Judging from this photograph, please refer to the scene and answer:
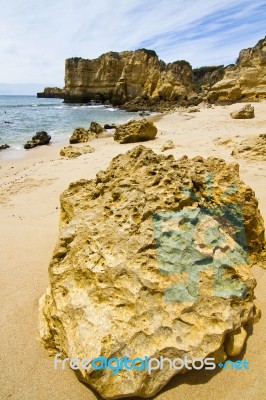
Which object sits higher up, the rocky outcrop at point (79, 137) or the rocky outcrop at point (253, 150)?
the rocky outcrop at point (253, 150)

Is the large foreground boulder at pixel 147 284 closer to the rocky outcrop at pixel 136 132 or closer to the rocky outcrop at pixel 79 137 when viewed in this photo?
the rocky outcrop at pixel 136 132

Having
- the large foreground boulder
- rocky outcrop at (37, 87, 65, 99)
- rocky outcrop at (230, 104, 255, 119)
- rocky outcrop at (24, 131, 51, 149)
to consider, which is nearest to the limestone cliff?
rocky outcrop at (230, 104, 255, 119)

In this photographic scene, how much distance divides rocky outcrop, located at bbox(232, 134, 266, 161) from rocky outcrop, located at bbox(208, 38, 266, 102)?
24033mm

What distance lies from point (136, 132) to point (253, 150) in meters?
5.43

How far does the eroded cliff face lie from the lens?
4294 cm

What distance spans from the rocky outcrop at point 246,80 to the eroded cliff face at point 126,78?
31.4 ft

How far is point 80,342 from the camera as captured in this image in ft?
5.74

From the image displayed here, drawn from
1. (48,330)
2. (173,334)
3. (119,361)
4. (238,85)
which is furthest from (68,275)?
(238,85)

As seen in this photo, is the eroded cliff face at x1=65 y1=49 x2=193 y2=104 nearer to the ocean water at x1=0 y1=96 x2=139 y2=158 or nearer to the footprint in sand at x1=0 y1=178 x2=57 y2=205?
the ocean water at x1=0 y1=96 x2=139 y2=158

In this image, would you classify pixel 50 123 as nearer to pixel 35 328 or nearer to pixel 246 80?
pixel 246 80

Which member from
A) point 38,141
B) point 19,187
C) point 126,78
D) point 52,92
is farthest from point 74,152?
point 52,92

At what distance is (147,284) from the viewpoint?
6.28ft

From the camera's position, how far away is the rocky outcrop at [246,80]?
1096 inches

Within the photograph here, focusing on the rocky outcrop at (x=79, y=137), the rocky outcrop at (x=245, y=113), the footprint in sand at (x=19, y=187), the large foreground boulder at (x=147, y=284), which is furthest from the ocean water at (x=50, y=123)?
the large foreground boulder at (x=147, y=284)
